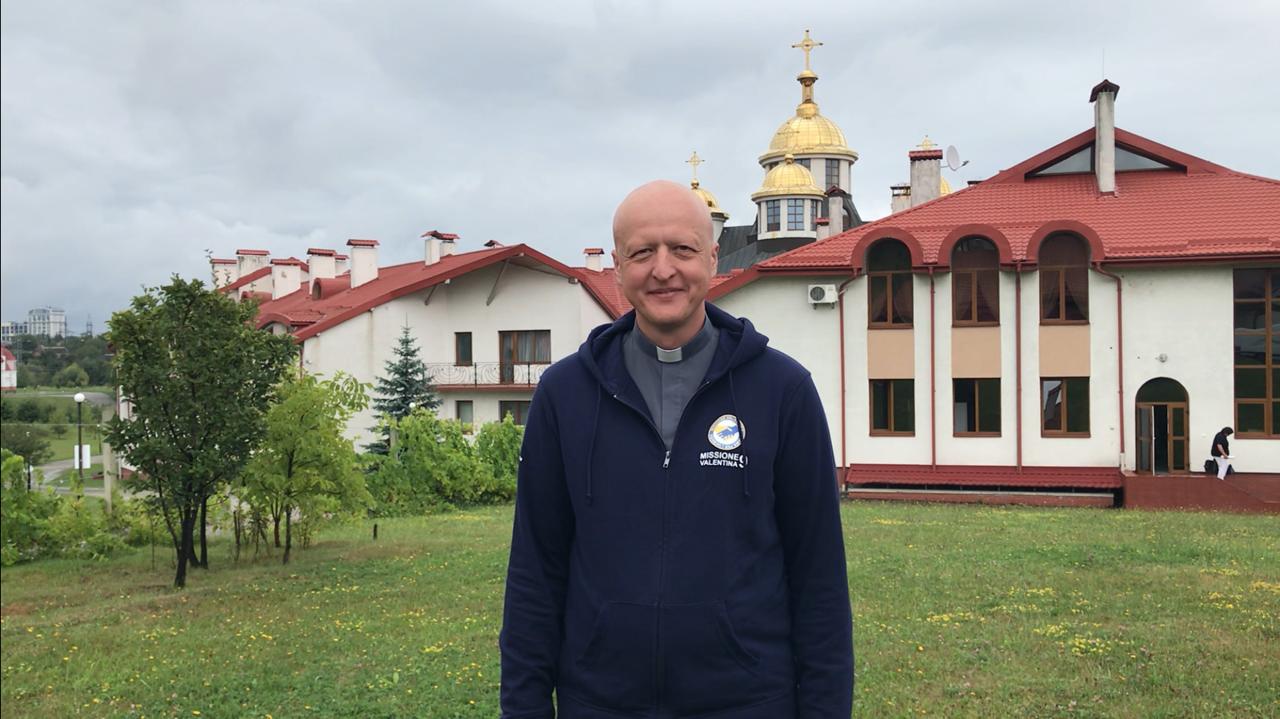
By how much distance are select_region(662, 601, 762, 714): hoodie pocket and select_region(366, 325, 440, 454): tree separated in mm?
32586

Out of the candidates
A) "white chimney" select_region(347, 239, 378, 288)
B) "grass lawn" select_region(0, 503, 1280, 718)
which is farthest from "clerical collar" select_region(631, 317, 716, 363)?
"white chimney" select_region(347, 239, 378, 288)

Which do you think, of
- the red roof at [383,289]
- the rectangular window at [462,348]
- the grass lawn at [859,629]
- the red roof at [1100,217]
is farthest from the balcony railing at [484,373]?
the grass lawn at [859,629]

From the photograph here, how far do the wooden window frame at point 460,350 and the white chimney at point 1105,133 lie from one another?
21.8 meters

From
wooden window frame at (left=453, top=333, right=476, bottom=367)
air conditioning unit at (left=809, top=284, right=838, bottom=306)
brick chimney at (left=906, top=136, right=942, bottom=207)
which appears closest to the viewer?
air conditioning unit at (left=809, top=284, right=838, bottom=306)

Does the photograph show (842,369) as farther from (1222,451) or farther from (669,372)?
(669,372)

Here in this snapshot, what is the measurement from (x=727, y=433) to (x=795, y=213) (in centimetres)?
6012

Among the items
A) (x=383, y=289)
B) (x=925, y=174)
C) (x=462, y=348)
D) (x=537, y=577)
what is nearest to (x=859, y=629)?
(x=537, y=577)

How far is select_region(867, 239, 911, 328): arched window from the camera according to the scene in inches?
1052

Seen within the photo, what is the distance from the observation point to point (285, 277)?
177 feet

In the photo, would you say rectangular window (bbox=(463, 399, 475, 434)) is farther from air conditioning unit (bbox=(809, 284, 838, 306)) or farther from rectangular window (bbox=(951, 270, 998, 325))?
rectangular window (bbox=(951, 270, 998, 325))

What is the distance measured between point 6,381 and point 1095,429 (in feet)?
72.0

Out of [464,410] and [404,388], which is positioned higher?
[404,388]

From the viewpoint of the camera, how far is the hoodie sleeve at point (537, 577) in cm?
374

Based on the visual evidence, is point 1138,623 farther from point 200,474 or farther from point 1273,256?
point 1273,256
